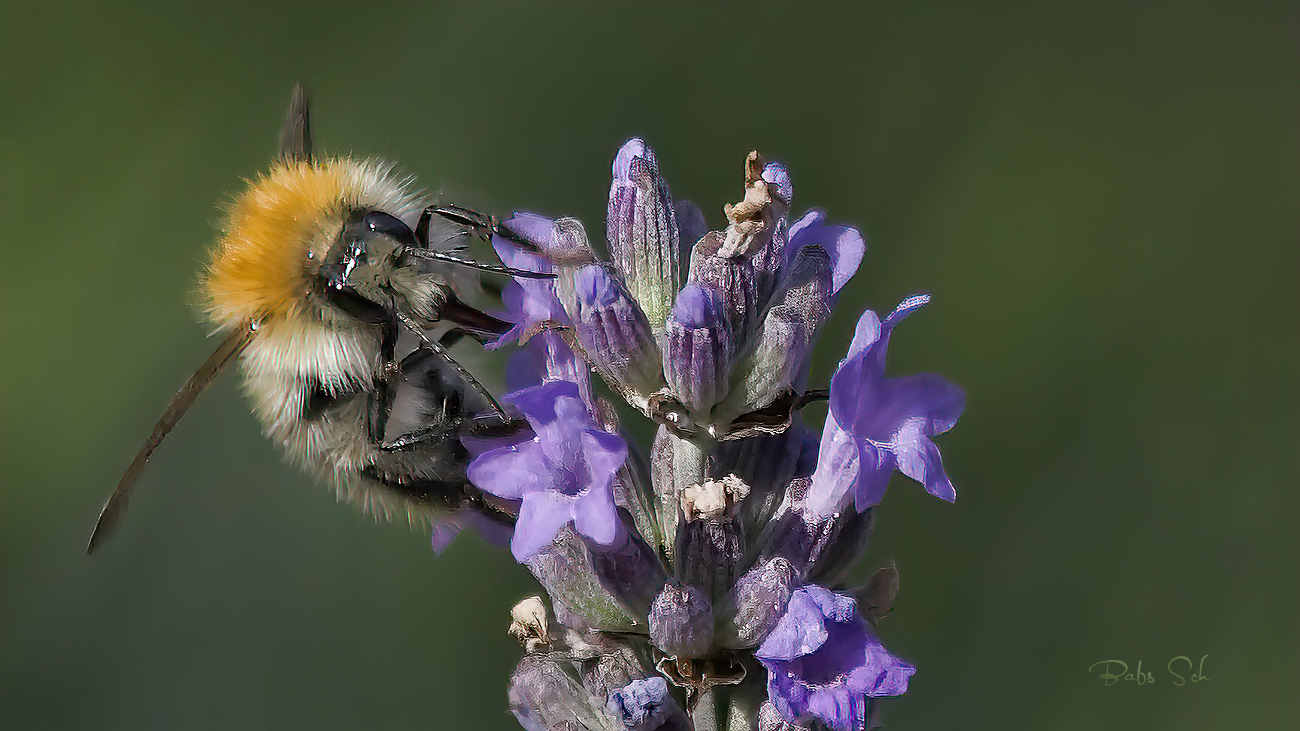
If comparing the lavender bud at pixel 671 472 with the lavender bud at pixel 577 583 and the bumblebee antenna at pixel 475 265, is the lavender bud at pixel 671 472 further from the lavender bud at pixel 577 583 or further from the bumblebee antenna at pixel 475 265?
the bumblebee antenna at pixel 475 265

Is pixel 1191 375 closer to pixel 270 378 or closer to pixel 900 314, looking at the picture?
pixel 900 314

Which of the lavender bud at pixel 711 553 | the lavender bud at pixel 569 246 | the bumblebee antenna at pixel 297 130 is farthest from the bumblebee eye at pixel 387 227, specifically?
the lavender bud at pixel 711 553

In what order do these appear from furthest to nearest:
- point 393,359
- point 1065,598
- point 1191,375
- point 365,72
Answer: point 365,72 → point 1191,375 → point 1065,598 → point 393,359

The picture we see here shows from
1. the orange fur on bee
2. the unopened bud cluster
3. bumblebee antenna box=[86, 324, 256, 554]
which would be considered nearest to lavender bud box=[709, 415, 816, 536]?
the unopened bud cluster

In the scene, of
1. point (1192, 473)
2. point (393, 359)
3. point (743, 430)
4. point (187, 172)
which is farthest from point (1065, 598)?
point (187, 172)

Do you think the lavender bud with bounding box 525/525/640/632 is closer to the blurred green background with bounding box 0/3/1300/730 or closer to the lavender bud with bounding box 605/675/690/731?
the lavender bud with bounding box 605/675/690/731

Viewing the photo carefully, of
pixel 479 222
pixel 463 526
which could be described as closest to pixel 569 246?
pixel 479 222

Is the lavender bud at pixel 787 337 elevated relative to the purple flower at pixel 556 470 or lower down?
elevated
